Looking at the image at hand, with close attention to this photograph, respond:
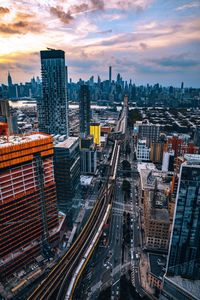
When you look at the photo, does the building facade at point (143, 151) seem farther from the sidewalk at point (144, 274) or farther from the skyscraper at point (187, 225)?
the skyscraper at point (187, 225)

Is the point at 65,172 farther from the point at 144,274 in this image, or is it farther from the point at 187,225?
the point at 187,225

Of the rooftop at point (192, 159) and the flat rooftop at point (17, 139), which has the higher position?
the flat rooftop at point (17, 139)

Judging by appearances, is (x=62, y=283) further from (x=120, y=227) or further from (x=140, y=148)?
(x=140, y=148)

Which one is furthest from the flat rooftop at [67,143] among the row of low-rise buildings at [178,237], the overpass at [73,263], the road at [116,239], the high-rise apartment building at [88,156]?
the row of low-rise buildings at [178,237]

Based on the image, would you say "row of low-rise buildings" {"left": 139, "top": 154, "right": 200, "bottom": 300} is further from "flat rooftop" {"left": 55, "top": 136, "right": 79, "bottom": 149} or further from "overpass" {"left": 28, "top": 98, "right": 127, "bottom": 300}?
"flat rooftop" {"left": 55, "top": 136, "right": 79, "bottom": 149}

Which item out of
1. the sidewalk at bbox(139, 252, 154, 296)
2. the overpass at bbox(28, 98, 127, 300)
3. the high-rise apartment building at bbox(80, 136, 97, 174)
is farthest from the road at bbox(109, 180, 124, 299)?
the high-rise apartment building at bbox(80, 136, 97, 174)

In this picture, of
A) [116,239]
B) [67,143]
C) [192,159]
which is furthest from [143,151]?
[192,159]
